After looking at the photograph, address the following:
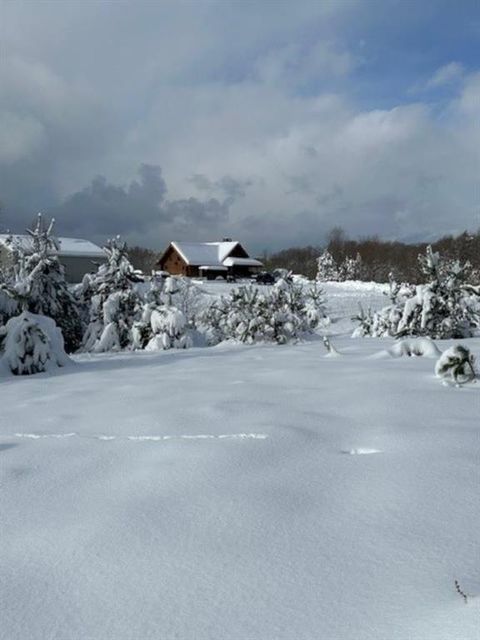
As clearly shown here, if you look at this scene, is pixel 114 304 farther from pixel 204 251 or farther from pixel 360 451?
pixel 204 251

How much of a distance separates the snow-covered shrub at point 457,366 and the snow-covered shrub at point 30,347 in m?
7.64

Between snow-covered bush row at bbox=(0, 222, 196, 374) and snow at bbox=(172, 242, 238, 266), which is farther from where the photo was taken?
snow at bbox=(172, 242, 238, 266)

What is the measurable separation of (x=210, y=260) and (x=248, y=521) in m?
65.4

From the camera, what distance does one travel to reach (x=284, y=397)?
482cm

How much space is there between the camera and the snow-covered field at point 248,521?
175 centimetres

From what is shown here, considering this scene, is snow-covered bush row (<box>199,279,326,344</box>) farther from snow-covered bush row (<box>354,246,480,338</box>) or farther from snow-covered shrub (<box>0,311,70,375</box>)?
snow-covered shrub (<box>0,311,70,375</box>)

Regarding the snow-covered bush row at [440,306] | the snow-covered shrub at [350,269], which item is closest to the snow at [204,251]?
the snow-covered shrub at [350,269]

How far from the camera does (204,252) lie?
68.4m

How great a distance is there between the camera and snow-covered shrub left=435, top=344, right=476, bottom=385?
498cm

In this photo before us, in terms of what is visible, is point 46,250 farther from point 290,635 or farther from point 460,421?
point 290,635

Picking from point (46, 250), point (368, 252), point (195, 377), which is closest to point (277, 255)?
point (368, 252)

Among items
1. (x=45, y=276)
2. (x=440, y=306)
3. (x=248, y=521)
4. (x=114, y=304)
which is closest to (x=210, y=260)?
(x=45, y=276)

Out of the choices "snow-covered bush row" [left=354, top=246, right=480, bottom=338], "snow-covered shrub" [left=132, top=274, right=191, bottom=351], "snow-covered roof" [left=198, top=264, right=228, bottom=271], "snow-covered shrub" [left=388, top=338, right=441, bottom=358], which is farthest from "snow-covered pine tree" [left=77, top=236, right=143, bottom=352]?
"snow-covered roof" [left=198, top=264, right=228, bottom=271]

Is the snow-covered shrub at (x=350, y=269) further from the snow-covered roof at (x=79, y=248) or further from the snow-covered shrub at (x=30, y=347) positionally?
the snow-covered shrub at (x=30, y=347)
